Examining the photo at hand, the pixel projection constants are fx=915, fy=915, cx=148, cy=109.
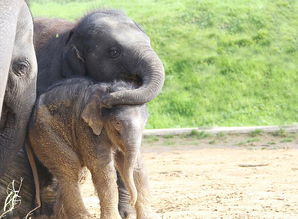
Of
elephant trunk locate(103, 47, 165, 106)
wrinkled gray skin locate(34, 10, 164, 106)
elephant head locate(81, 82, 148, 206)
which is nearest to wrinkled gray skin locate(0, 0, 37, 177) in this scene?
elephant head locate(81, 82, 148, 206)

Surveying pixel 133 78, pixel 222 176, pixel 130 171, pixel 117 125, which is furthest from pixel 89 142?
pixel 222 176

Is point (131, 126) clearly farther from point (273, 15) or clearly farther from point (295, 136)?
point (273, 15)

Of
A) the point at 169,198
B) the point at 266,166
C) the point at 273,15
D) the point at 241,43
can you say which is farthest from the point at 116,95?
the point at 273,15

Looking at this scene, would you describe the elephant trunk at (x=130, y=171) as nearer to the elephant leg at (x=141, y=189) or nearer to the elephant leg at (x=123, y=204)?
the elephant leg at (x=141, y=189)

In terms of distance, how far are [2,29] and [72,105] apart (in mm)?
3382

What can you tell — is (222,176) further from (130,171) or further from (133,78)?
(130,171)

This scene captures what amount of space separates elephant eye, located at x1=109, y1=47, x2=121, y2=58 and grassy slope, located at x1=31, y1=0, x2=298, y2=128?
7.96 meters

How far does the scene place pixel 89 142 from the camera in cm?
692

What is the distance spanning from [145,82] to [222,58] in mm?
11187

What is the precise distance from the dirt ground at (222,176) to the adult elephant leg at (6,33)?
3.93m

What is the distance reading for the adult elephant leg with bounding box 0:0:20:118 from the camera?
11.9ft

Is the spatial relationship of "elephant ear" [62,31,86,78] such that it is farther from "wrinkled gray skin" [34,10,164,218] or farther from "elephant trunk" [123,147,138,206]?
"elephant trunk" [123,147,138,206]

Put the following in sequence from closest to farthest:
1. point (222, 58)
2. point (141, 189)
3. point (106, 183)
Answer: point (106, 183) → point (141, 189) → point (222, 58)

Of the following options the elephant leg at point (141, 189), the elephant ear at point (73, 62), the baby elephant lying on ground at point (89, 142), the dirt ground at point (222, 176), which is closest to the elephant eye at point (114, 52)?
the elephant ear at point (73, 62)
